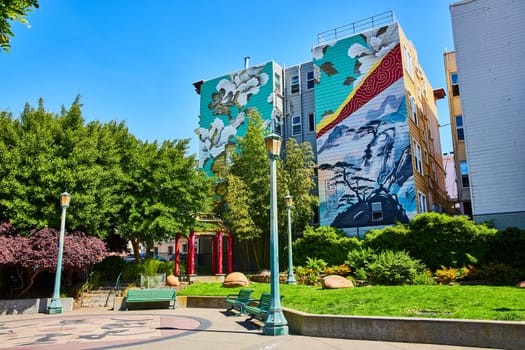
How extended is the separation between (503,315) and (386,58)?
20.9 metres

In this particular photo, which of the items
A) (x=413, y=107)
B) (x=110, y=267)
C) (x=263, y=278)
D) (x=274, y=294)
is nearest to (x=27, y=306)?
(x=110, y=267)

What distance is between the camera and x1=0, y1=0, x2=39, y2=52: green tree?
612cm

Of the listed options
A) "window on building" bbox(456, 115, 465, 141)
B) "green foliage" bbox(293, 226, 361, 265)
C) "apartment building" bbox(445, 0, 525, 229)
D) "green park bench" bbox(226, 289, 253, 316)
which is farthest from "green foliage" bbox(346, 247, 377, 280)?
"window on building" bbox(456, 115, 465, 141)

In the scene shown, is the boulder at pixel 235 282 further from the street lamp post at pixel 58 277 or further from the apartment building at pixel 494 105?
the apartment building at pixel 494 105

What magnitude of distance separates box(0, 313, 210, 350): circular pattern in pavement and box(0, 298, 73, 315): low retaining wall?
2122mm

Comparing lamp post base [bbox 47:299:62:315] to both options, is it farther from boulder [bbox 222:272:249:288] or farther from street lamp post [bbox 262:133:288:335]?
street lamp post [bbox 262:133:288:335]

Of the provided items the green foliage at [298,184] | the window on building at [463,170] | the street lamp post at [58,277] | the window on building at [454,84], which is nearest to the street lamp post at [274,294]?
the street lamp post at [58,277]

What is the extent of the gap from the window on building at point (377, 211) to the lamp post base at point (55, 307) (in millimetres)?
18170

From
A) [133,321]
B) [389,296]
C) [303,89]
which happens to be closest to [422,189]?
[303,89]

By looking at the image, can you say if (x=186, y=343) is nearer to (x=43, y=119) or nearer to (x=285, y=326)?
(x=285, y=326)

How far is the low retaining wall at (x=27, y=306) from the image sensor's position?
16641mm

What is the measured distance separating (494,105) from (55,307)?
76.6 ft

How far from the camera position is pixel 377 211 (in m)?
25.7

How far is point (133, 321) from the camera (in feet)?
43.8
